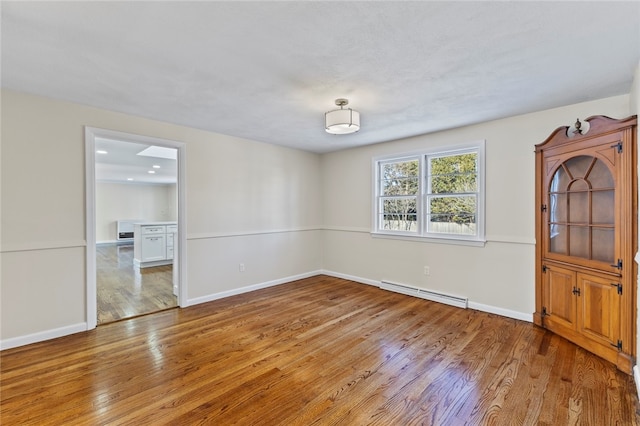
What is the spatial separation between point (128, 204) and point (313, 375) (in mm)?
11261

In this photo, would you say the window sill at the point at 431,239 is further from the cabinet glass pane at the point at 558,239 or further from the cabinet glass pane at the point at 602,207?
the cabinet glass pane at the point at 602,207

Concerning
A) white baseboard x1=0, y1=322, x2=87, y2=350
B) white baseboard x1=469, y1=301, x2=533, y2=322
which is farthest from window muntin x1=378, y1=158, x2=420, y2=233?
white baseboard x1=0, y1=322, x2=87, y2=350

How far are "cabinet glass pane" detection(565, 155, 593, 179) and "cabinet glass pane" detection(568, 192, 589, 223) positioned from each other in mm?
185

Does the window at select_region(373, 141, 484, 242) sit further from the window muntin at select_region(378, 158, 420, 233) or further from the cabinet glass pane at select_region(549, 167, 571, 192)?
the cabinet glass pane at select_region(549, 167, 571, 192)

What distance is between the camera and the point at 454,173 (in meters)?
4.06

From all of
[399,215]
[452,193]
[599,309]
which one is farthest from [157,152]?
[599,309]

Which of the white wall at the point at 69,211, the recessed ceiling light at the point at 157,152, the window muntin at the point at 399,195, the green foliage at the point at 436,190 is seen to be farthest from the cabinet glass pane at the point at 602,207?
the recessed ceiling light at the point at 157,152

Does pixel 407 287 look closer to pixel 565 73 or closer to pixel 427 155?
pixel 427 155

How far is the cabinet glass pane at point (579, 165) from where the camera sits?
107 inches

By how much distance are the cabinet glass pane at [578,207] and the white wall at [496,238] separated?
1.50 ft

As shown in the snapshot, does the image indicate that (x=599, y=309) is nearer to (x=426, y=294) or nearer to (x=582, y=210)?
(x=582, y=210)

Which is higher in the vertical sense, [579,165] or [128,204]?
[579,165]

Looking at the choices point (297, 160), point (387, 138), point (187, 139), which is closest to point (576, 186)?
point (387, 138)

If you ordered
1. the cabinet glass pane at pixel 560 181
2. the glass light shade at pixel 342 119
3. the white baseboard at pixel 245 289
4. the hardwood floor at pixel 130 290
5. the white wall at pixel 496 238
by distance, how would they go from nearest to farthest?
the glass light shade at pixel 342 119 < the cabinet glass pane at pixel 560 181 < the white wall at pixel 496 238 < the hardwood floor at pixel 130 290 < the white baseboard at pixel 245 289
